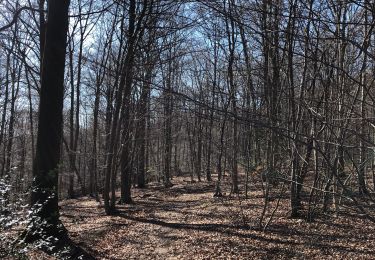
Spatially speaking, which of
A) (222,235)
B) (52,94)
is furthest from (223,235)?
(52,94)

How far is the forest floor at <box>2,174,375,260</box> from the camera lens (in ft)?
30.0

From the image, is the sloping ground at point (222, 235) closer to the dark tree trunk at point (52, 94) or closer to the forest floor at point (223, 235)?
the forest floor at point (223, 235)

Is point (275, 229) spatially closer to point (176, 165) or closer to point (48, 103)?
point (48, 103)

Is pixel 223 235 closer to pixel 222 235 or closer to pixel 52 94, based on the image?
pixel 222 235

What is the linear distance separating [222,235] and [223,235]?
0.08 ft

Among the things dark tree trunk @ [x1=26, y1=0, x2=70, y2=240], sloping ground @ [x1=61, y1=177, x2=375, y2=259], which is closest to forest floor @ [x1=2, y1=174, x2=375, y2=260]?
sloping ground @ [x1=61, y1=177, x2=375, y2=259]

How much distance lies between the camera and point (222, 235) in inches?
422

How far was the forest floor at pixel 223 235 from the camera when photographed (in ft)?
30.0

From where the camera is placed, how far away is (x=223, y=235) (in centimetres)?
1071

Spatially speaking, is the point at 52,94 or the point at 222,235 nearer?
the point at 52,94

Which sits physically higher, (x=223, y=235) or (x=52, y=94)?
(x=52, y=94)

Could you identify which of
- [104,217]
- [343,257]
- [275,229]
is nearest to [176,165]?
[104,217]

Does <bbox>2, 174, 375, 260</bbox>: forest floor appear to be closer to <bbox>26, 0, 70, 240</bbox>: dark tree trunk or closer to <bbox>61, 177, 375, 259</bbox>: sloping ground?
<bbox>61, 177, 375, 259</bbox>: sloping ground

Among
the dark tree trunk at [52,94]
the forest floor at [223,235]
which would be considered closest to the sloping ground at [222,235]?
the forest floor at [223,235]
